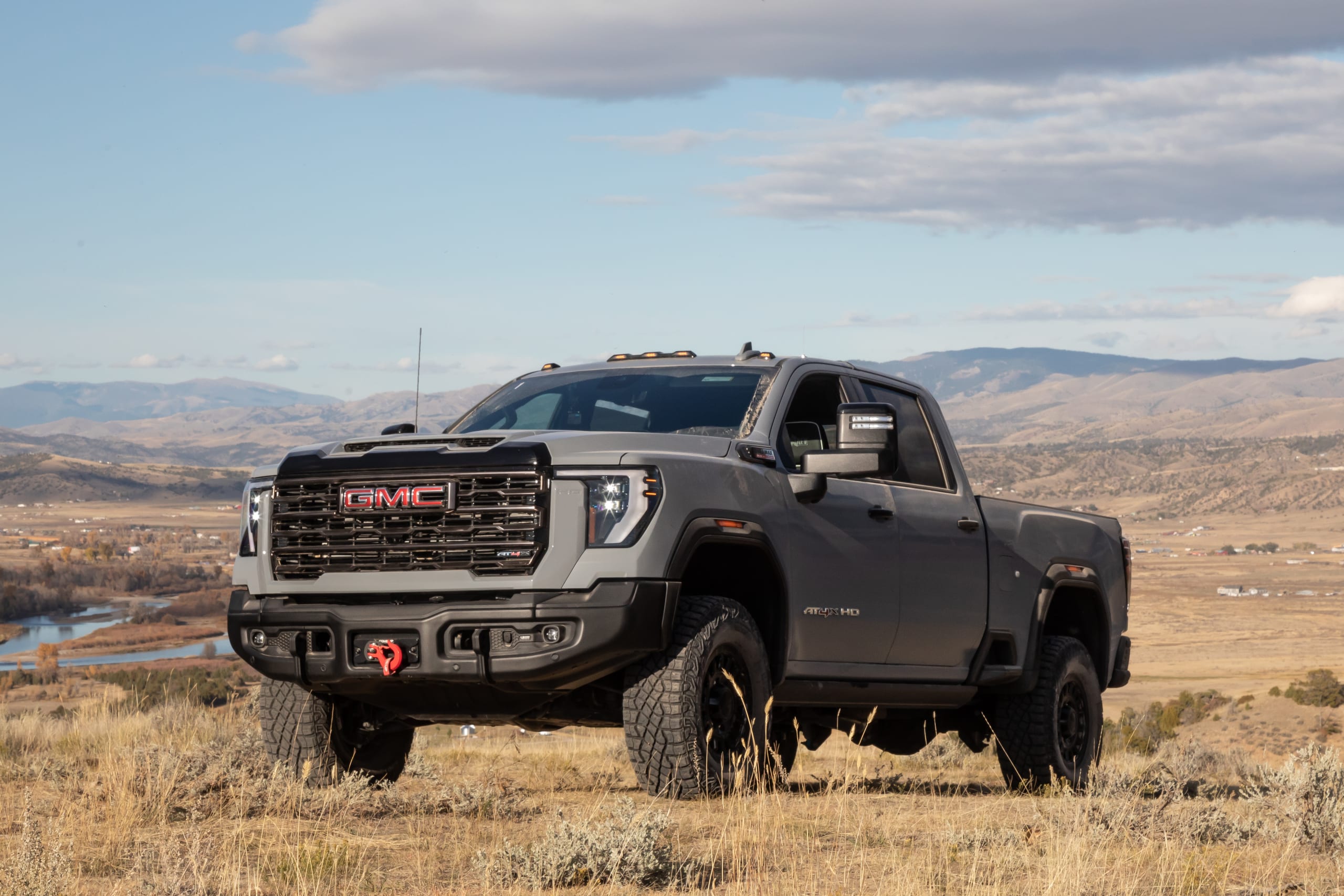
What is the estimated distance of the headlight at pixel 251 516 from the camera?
659cm

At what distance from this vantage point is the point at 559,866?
4742 millimetres

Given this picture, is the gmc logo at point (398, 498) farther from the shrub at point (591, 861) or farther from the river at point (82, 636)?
the river at point (82, 636)

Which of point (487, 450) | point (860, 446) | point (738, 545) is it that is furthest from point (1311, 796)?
point (487, 450)

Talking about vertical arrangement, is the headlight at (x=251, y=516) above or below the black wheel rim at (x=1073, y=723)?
above

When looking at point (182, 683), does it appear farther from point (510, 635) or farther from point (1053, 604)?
point (510, 635)

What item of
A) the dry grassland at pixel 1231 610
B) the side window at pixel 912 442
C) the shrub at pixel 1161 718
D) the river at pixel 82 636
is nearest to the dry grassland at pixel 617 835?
the side window at pixel 912 442

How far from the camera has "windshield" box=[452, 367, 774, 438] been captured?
23.7 feet

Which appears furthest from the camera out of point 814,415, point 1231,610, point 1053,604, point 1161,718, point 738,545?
point 1231,610

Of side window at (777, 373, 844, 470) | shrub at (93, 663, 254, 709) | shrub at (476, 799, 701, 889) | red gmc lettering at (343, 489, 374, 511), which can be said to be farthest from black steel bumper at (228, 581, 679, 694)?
shrub at (93, 663, 254, 709)

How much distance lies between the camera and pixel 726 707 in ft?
21.4

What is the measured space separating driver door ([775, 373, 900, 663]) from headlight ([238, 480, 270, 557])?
7.96ft

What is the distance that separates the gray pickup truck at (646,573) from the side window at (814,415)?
0.06 ft

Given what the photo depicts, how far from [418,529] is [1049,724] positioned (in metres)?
4.52

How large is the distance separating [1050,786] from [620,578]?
356 centimetres
